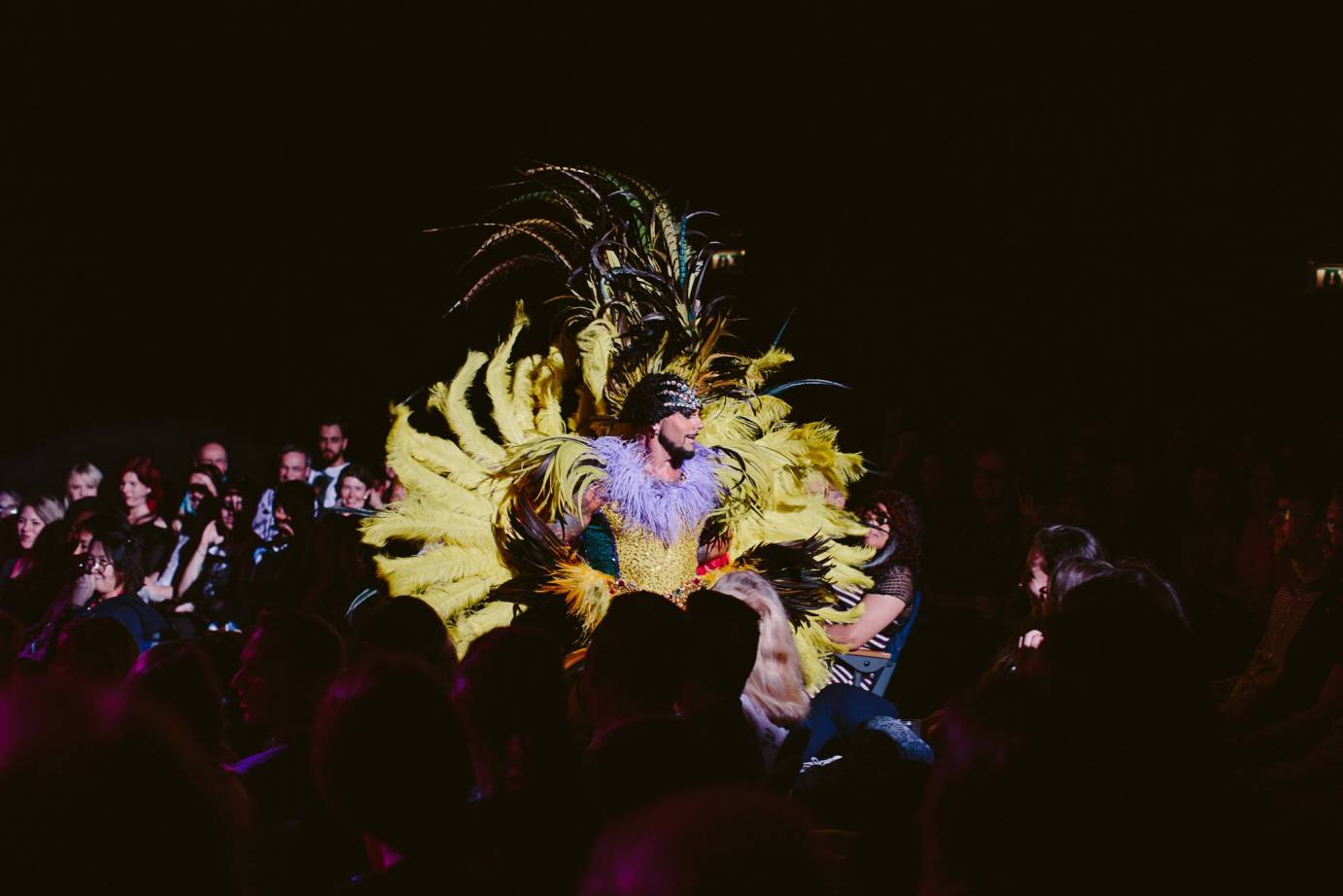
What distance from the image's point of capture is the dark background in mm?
7523

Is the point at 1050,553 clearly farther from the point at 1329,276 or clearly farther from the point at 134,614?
the point at 1329,276

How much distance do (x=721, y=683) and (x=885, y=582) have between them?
90.2 inches

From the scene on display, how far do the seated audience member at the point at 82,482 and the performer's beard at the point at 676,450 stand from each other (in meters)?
4.58

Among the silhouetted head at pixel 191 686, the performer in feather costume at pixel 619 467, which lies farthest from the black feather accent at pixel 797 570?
the silhouetted head at pixel 191 686

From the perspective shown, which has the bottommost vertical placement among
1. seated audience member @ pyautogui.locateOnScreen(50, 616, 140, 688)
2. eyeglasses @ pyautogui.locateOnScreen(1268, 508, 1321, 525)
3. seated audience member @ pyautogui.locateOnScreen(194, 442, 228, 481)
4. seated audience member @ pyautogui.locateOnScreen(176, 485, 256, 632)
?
seated audience member @ pyautogui.locateOnScreen(176, 485, 256, 632)

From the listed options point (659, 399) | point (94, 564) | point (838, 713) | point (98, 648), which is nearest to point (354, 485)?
point (94, 564)

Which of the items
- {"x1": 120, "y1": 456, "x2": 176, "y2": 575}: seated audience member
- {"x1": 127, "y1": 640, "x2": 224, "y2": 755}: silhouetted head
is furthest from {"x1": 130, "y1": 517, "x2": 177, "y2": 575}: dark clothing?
{"x1": 127, "y1": 640, "x2": 224, "y2": 755}: silhouetted head

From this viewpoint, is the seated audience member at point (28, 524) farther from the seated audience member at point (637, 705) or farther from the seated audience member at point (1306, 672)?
the seated audience member at point (1306, 672)

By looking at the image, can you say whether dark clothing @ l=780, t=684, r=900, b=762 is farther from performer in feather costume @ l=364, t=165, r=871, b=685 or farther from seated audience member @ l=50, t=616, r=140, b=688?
seated audience member @ l=50, t=616, r=140, b=688

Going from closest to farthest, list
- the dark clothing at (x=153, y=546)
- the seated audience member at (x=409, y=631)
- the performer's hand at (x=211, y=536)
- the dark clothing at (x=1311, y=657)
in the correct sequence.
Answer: the seated audience member at (x=409, y=631)
the dark clothing at (x=1311, y=657)
the dark clothing at (x=153, y=546)
the performer's hand at (x=211, y=536)

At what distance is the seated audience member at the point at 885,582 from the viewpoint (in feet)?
15.2

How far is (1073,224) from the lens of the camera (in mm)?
8180

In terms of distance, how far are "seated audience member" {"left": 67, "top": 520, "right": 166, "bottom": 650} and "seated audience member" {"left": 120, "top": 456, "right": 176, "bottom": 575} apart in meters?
1.46

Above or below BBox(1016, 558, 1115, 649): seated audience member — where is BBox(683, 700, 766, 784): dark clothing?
below
